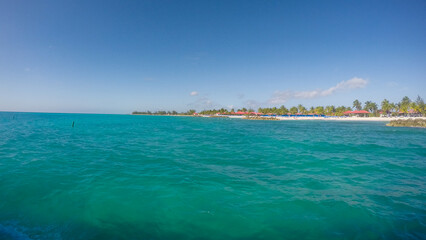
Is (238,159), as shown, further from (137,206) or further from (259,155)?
(137,206)

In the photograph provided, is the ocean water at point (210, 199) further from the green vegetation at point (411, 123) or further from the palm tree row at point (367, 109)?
the palm tree row at point (367, 109)

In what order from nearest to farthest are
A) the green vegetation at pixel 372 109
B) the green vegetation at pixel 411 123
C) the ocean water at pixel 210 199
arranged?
the ocean water at pixel 210 199 < the green vegetation at pixel 411 123 < the green vegetation at pixel 372 109

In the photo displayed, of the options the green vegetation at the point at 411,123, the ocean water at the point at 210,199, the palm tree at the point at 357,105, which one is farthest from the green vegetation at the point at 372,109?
the ocean water at the point at 210,199

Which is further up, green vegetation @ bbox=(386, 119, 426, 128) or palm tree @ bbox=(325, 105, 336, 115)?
palm tree @ bbox=(325, 105, 336, 115)

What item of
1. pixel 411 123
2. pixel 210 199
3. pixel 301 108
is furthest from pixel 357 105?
pixel 210 199

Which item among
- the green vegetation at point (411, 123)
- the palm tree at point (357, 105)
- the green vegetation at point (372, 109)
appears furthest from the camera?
the palm tree at point (357, 105)

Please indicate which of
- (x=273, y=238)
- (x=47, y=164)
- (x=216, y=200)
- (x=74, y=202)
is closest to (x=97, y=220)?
(x=74, y=202)

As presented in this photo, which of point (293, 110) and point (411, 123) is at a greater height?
point (293, 110)

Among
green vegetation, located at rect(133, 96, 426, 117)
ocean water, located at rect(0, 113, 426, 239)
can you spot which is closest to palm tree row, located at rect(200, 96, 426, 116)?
green vegetation, located at rect(133, 96, 426, 117)

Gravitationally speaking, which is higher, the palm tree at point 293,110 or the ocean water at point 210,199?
the palm tree at point 293,110

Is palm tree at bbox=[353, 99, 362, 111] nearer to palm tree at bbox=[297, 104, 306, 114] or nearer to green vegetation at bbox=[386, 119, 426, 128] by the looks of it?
palm tree at bbox=[297, 104, 306, 114]

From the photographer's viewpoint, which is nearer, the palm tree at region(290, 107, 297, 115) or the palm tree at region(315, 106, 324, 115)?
the palm tree at region(315, 106, 324, 115)

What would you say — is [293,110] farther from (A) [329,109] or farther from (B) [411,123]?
(B) [411,123]

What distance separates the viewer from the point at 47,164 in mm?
12656
